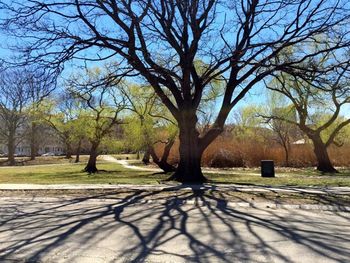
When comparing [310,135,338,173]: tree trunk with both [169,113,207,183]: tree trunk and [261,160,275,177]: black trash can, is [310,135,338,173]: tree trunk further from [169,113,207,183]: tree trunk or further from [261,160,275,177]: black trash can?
[169,113,207,183]: tree trunk

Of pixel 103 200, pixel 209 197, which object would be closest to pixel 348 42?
pixel 209 197

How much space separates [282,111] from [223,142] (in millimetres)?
6737

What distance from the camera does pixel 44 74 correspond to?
1798cm

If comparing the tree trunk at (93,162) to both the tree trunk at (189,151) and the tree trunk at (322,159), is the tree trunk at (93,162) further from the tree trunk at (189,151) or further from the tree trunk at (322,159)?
the tree trunk at (322,159)

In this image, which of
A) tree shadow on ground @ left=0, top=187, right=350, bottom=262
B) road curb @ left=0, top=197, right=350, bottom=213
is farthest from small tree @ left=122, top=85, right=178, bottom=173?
tree shadow on ground @ left=0, top=187, right=350, bottom=262

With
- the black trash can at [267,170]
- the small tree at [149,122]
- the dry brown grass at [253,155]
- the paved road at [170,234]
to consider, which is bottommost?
the paved road at [170,234]

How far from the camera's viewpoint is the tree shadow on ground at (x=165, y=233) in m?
6.42

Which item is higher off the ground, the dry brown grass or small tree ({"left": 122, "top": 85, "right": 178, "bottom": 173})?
small tree ({"left": 122, "top": 85, "right": 178, "bottom": 173})

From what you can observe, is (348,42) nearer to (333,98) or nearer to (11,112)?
(333,98)

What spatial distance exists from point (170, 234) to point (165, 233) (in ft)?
0.41

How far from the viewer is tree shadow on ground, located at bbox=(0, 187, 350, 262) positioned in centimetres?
642

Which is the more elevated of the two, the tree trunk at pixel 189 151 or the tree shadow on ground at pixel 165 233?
the tree trunk at pixel 189 151

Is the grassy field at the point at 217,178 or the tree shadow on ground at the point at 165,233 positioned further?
the grassy field at the point at 217,178

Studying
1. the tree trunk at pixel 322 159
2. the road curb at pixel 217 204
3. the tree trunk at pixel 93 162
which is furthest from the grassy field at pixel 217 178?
the road curb at pixel 217 204
